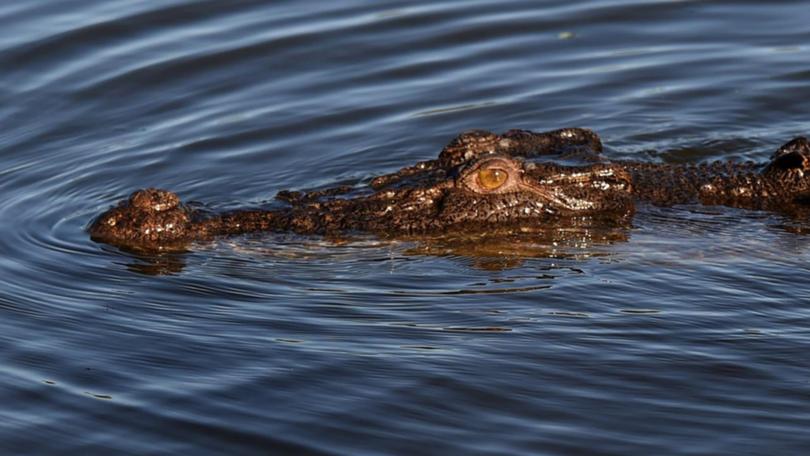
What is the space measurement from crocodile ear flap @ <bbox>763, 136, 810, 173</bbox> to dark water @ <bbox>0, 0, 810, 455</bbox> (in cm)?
57

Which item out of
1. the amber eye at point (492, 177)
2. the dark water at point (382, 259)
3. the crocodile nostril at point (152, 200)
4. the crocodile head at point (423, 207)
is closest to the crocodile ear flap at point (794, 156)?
the dark water at point (382, 259)

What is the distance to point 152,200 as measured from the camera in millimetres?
11117

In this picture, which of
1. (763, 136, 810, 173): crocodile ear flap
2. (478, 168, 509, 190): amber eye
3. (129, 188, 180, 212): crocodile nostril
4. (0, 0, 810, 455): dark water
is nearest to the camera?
(0, 0, 810, 455): dark water

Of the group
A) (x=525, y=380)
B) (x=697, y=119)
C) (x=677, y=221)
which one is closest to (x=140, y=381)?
(x=525, y=380)

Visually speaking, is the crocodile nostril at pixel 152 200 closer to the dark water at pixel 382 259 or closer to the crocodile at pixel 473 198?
the crocodile at pixel 473 198

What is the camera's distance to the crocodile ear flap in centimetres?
1162

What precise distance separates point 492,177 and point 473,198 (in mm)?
209

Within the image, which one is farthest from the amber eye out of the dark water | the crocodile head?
the dark water

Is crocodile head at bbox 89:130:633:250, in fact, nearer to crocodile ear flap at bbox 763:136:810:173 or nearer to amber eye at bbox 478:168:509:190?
amber eye at bbox 478:168:509:190

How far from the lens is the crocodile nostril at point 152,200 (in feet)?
36.4

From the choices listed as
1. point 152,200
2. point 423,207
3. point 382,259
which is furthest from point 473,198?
point 152,200

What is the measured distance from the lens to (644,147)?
13.4 meters

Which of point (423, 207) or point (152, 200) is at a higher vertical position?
point (152, 200)

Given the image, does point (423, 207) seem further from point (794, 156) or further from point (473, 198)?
point (794, 156)
